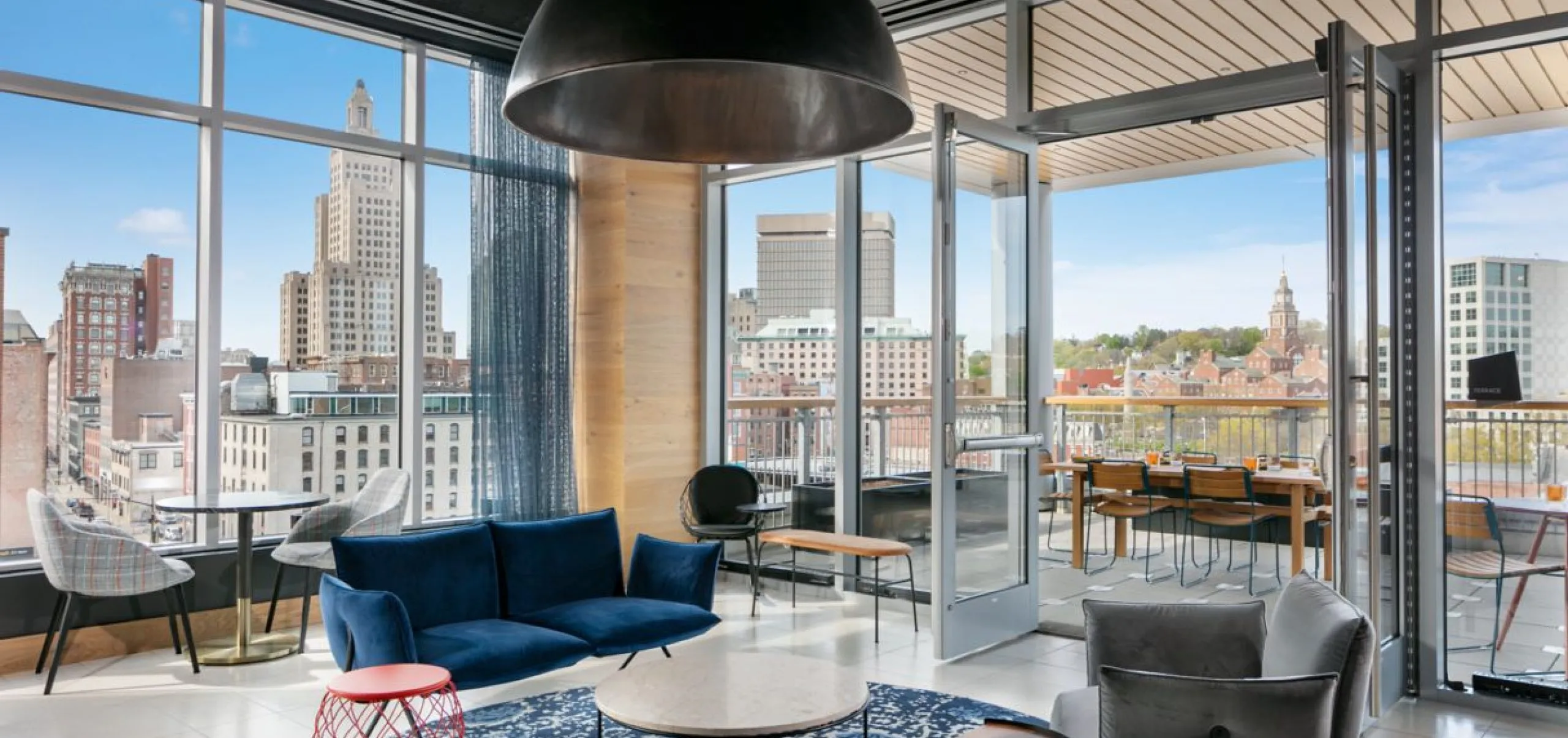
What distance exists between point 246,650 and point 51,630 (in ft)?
2.77

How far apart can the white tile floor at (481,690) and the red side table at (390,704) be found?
186 millimetres

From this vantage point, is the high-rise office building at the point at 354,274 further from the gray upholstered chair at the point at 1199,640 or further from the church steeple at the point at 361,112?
the gray upholstered chair at the point at 1199,640

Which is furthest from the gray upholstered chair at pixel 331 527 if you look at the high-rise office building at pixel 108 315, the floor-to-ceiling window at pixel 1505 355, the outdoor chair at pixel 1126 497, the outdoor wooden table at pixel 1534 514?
the outdoor wooden table at pixel 1534 514

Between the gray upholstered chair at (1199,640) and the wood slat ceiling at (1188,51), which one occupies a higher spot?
the wood slat ceiling at (1188,51)

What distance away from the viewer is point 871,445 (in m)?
6.82

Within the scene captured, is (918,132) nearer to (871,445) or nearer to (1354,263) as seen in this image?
(871,445)

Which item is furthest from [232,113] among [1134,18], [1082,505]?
[1082,505]

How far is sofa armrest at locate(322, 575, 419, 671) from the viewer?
364 centimetres

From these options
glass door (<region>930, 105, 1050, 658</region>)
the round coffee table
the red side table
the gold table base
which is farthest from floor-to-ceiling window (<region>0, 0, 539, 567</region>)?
the round coffee table

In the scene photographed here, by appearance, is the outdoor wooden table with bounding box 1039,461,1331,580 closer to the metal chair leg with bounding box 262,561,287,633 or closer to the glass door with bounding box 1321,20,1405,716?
the glass door with bounding box 1321,20,1405,716

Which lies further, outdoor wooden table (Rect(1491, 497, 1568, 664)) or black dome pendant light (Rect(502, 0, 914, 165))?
outdoor wooden table (Rect(1491, 497, 1568, 664))

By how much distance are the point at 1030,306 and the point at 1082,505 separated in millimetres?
2708

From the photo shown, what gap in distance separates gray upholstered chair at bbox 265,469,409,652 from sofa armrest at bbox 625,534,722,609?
1.55 m

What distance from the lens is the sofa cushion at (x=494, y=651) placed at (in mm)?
3789
